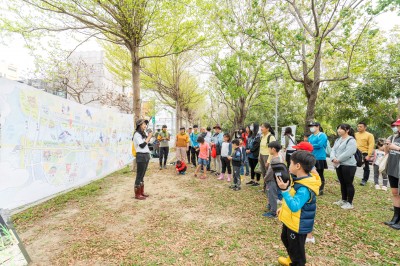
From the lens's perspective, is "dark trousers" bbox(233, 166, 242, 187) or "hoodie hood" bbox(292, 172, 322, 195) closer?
"hoodie hood" bbox(292, 172, 322, 195)

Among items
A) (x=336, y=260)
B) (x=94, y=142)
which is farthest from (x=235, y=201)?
(x=94, y=142)

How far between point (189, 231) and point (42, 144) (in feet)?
10.1

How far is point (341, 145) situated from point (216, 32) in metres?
7.89

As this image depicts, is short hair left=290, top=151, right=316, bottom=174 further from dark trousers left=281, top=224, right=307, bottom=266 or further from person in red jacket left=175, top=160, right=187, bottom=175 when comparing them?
person in red jacket left=175, top=160, right=187, bottom=175

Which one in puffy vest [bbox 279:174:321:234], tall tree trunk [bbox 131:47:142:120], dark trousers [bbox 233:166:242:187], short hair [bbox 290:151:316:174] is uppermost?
tall tree trunk [bbox 131:47:142:120]

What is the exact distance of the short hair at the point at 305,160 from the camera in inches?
90.8

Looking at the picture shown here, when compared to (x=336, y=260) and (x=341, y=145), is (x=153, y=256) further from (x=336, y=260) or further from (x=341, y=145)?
(x=341, y=145)

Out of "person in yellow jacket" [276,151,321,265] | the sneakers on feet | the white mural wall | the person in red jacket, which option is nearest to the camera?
"person in yellow jacket" [276,151,321,265]

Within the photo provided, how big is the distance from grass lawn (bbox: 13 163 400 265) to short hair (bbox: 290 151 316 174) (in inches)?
60.5

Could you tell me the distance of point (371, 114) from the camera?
13.0 metres

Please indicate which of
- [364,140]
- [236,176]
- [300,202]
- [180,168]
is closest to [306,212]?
[300,202]

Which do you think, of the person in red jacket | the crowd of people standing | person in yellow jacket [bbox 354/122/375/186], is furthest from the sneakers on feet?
the person in red jacket

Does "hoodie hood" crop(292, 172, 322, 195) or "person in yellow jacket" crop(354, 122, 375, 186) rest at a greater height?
"person in yellow jacket" crop(354, 122, 375, 186)

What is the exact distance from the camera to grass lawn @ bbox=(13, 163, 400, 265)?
3.04 m
